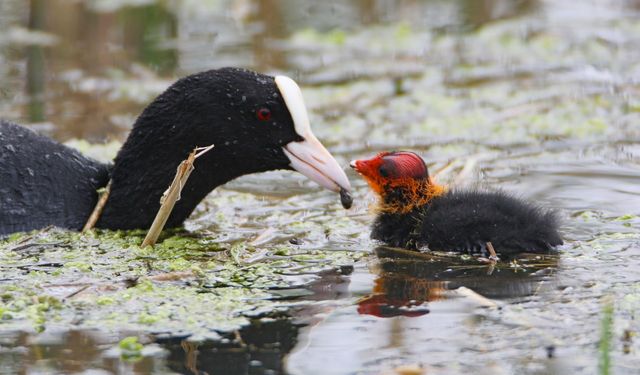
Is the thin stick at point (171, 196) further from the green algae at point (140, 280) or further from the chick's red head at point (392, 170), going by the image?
the chick's red head at point (392, 170)

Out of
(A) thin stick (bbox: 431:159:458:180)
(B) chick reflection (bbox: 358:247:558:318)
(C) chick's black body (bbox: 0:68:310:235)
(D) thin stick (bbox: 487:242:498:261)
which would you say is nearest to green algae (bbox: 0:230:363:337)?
(C) chick's black body (bbox: 0:68:310:235)

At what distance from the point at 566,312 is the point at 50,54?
685 centimetres

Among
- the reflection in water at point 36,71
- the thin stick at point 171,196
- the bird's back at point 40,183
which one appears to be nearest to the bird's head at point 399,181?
the thin stick at point 171,196

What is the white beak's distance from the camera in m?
5.19

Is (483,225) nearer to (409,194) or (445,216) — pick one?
(445,216)

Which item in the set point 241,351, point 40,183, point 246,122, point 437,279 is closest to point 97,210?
point 40,183

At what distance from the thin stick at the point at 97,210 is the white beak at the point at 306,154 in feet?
3.03

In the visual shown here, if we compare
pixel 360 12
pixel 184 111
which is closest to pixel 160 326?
pixel 184 111

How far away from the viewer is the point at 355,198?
246 inches

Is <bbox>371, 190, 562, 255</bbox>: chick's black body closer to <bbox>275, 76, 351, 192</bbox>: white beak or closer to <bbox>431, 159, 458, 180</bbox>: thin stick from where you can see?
<bbox>275, 76, 351, 192</bbox>: white beak

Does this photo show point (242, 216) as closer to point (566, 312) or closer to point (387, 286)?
point (387, 286)

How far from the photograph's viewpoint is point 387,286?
14.9ft

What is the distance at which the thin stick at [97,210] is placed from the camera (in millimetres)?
5543

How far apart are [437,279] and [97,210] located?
1.81 metres
